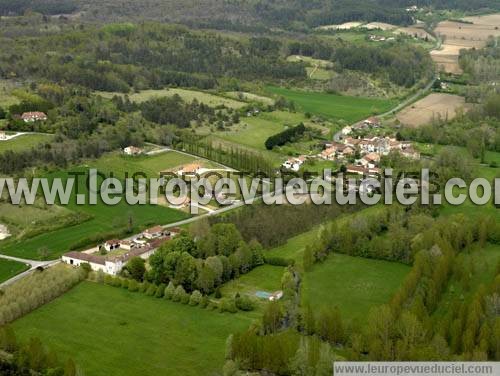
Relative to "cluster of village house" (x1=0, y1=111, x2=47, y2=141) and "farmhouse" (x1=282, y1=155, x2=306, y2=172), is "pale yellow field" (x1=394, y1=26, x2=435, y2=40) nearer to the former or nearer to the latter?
"farmhouse" (x1=282, y1=155, x2=306, y2=172)

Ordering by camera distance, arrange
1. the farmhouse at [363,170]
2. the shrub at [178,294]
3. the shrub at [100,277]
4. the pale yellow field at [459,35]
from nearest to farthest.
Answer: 1. the shrub at [178,294]
2. the shrub at [100,277]
3. the farmhouse at [363,170]
4. the pale yellow field at [459,35]

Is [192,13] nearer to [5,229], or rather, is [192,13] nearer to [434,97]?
[434,97]

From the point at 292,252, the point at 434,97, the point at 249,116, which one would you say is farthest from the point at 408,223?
the point at 434,97

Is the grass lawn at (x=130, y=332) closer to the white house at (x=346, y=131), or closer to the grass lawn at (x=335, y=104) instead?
the white house at (x=346, y=131)

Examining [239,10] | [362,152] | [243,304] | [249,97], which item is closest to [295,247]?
[243,304]

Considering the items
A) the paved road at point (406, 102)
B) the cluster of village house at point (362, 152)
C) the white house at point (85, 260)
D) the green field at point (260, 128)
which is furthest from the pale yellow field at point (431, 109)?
the white house at point (85, 260)
